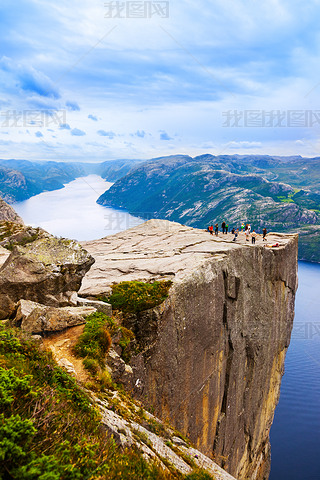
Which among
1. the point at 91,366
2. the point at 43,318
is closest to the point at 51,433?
the point at 91,366

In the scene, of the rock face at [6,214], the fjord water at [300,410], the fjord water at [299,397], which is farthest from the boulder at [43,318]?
the fjord water at [300,410]

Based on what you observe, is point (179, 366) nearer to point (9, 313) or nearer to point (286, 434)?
point (9, 313)

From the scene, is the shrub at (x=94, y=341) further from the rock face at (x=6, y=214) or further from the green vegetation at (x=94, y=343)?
the rock face at (x=6, y=214)

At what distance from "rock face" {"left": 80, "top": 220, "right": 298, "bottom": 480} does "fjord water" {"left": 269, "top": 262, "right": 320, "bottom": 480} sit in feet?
54.8

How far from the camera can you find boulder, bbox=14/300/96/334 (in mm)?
9516

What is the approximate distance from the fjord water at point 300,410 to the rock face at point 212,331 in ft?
54.8

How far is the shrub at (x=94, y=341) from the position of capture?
922 cm

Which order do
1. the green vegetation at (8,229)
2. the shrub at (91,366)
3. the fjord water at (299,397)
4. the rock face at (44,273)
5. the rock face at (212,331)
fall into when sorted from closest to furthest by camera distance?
the shrub at (91,366)
the rock face at (44,273)
the rock face at (212,331)
the green vegetation at (8,229)
the fjord water at (299,397)

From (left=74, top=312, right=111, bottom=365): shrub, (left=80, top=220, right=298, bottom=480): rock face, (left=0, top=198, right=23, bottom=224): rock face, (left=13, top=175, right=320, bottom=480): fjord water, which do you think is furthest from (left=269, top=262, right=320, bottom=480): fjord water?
(left=0, top=198, right=23, bottom=224): rock face

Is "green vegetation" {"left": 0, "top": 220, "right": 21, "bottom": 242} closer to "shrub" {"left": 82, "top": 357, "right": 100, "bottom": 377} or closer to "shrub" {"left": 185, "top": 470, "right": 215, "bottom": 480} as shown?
"shrub" {"left": 82, "top": 357, "right": 100, "bottom": 377}

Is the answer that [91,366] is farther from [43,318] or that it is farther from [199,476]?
[199,476]

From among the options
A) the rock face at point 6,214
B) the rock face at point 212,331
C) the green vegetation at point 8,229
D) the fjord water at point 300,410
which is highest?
the green vegetation at point 8,229

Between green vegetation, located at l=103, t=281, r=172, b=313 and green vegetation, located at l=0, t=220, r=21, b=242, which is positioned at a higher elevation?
green vegetation, located at l=0, t=220, r=21, b=242

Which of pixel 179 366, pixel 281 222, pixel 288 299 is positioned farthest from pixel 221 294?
pixel 281 222
